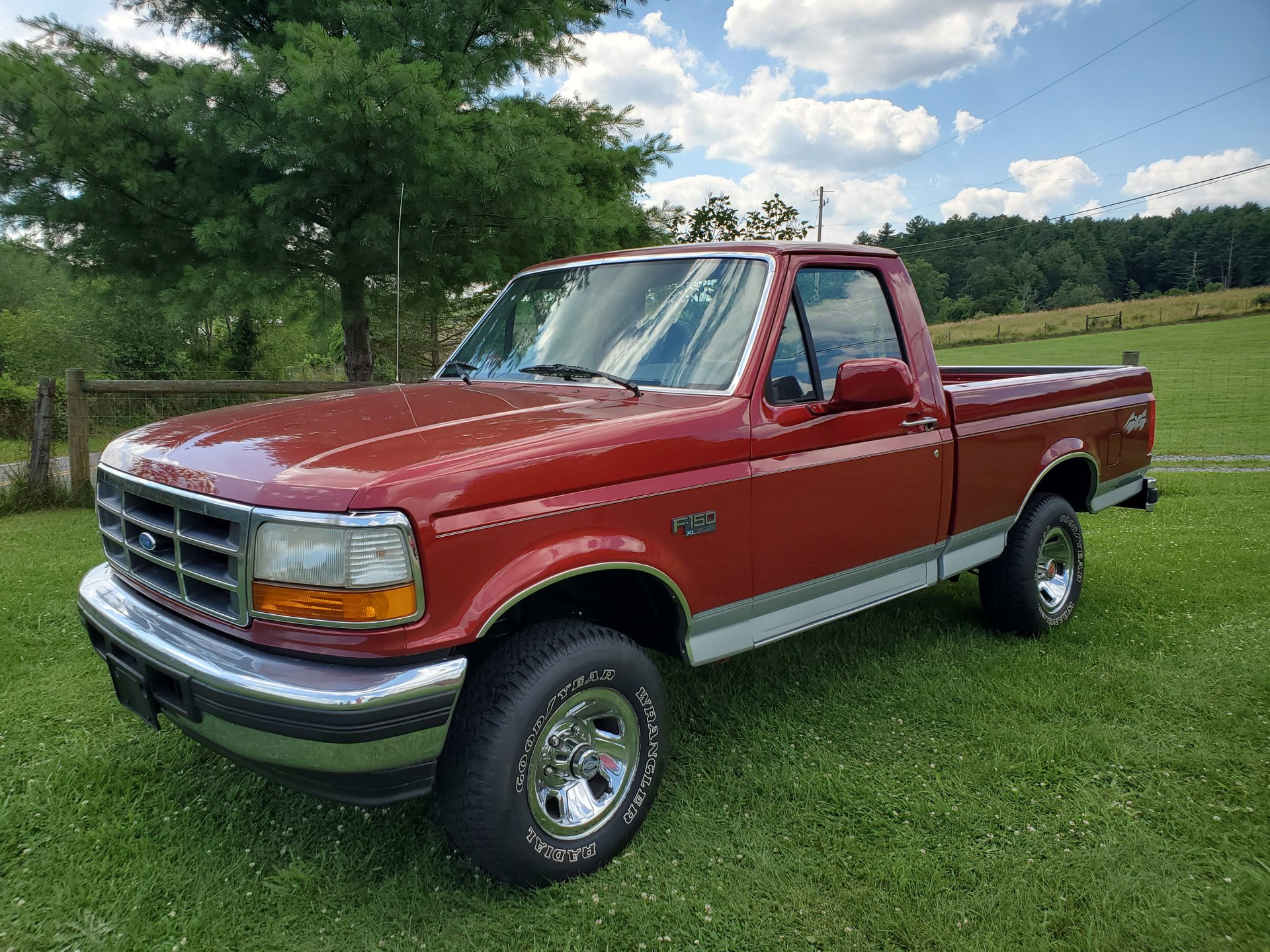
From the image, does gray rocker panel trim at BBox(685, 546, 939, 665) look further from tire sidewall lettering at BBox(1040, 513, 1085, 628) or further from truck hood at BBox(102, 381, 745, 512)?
tire sidewall lettering at BBox(1040, 513, 1085, 628)

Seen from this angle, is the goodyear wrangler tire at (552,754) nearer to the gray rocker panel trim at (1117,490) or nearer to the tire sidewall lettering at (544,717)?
the tire sidewall lettering at (544,717)

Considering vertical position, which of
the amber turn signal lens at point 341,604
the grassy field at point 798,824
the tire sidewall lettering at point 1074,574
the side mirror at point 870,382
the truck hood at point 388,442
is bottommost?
the grassy field at point 798,824

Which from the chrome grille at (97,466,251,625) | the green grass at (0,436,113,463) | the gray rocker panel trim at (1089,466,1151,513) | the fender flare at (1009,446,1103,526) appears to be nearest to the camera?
the chrome grille at (97,466,251,625)

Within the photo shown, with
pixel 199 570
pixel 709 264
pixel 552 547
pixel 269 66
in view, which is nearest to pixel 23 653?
pixel 199 570

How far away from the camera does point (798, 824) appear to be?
2.93 m

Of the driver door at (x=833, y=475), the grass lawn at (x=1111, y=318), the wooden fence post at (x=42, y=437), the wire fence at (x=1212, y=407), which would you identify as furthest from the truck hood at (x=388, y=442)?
the grass lawn at (x=1111, y=318)

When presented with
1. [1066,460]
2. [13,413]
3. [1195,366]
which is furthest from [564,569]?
[1195,366]

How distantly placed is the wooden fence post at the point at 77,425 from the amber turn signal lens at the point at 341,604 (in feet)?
24.1

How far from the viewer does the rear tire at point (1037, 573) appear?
176 inches

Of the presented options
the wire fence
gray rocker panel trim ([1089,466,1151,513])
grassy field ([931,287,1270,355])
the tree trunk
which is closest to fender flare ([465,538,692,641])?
gray rocker panel trim ([1089,466,1151,513])

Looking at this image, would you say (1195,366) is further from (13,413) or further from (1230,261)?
(1230,261)

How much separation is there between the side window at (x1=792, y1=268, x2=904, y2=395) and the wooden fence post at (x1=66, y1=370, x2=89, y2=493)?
763 centimetres

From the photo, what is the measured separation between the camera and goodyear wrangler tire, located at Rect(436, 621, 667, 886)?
237 centimetres

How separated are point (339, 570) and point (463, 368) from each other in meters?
1.92
